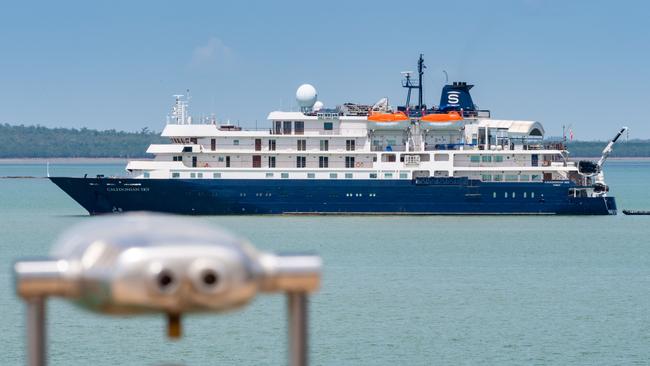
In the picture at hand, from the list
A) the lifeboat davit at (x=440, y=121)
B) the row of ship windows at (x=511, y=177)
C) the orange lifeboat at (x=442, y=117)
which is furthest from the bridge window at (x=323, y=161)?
the row of ship windows at (x=511, y=177)

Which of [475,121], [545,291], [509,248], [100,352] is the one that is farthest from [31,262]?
[475,121]

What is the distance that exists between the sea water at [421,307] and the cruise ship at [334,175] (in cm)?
264

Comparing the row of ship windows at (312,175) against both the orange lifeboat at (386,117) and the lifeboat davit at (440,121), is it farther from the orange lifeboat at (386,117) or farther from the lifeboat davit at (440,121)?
the lifeboat davit at (440,121)

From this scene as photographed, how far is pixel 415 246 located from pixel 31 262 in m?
48.6

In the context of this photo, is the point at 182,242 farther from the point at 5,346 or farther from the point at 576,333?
the point at 576,333

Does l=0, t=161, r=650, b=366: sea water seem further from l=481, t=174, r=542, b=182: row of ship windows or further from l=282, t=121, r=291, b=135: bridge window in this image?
l=282, t=121, r=291, b=135: bridge window

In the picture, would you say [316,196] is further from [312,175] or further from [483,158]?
[483,158]

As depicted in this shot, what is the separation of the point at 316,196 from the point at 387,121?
5.77 m

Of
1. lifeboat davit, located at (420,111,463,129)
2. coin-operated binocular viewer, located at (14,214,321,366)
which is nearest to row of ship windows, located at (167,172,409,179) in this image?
lifeboat davit, located at (420,111,463,129)

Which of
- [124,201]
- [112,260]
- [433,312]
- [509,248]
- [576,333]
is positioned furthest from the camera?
[124,201]

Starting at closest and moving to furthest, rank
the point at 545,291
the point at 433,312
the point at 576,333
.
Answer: the point at 576,333 < the point at 433,312 < the point at 545,291

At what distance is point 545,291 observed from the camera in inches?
1489

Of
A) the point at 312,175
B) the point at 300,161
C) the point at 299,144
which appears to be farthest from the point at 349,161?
the point at 299,144

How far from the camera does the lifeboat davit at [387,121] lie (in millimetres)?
64938
